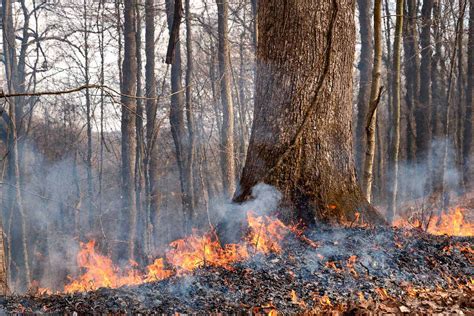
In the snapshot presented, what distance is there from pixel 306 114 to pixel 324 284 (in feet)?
6.99

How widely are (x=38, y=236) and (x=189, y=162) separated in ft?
26.7

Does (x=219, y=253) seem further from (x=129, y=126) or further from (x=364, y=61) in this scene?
(x=364, y=61)

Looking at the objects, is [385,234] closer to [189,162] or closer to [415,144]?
[189,162]

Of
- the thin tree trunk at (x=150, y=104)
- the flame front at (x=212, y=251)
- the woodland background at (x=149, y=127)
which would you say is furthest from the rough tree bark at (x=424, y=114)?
the flame front at (x=212, y=251)

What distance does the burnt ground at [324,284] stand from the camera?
4023 mm

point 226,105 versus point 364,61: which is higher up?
point 364,61

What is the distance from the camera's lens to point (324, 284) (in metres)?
4.45

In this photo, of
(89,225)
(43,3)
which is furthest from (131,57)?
(89,225)

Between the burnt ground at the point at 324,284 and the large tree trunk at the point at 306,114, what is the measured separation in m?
0.55

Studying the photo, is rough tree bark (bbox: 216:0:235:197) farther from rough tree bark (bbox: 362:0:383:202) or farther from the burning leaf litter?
the burning leaf litter

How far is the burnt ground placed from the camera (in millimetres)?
4023

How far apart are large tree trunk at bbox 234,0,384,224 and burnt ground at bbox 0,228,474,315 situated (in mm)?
551

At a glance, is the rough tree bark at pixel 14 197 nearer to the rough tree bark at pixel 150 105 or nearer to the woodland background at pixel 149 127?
the woodland background at pixel 149 127

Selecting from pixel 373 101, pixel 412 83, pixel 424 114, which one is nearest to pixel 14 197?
pixel 373 101
